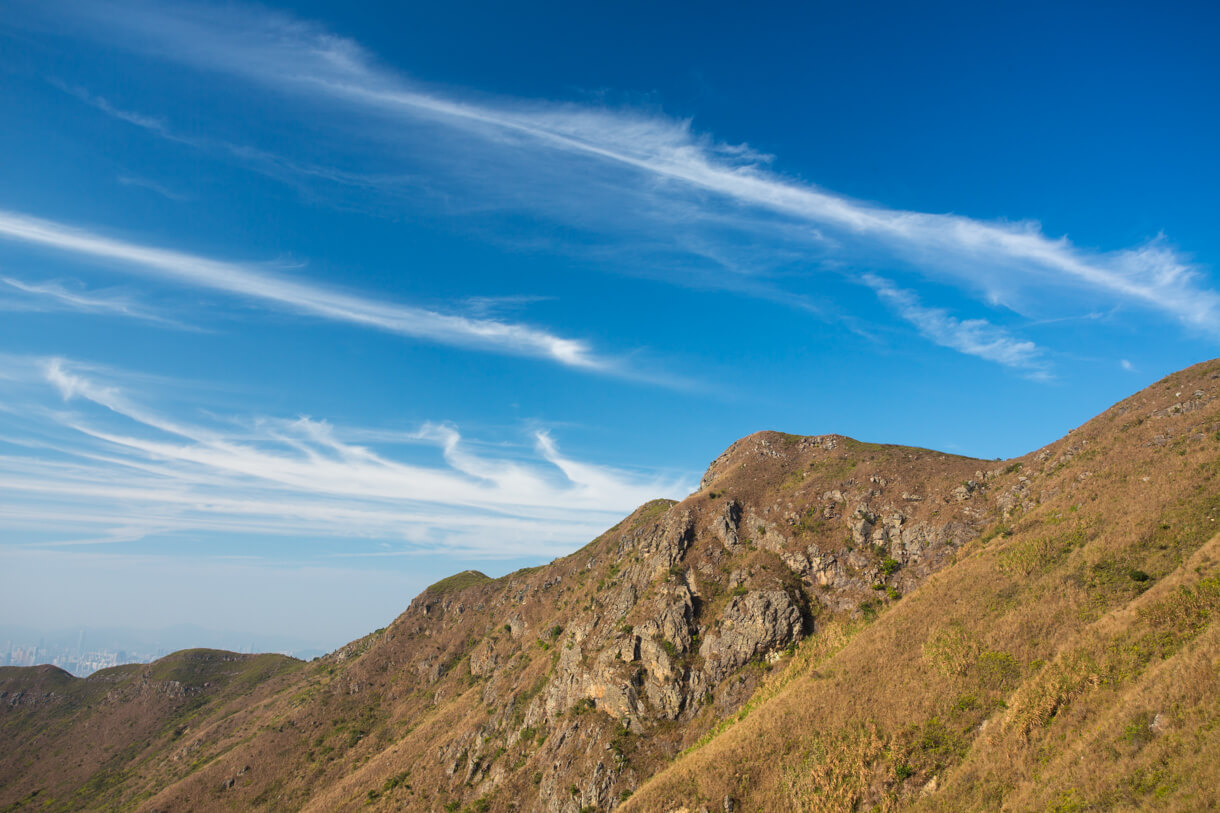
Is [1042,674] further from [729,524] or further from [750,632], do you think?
[729,524]

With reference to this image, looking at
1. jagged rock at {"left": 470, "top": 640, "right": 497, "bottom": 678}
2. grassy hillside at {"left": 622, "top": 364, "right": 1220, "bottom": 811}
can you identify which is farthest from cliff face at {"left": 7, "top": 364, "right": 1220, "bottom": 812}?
jagged rock at {"left": 470, "top": 640, "right": 497, "bottom": 678}

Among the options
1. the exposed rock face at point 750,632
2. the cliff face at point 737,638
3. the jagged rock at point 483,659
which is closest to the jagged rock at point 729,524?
the cliff face at point 737,638

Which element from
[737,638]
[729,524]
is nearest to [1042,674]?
[737,638]

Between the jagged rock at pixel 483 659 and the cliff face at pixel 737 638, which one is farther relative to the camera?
the jagged rock at pixel 483 659

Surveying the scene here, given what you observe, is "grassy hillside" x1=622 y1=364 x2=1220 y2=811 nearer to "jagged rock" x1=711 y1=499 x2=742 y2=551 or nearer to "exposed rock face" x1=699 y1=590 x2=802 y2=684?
"exposed rock face" x1=699 y1=590 x2=802 y2=684

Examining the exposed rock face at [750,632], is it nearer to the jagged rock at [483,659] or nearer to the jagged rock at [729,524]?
the jagged rock at [729,524]

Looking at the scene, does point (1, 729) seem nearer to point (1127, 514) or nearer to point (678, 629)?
point (678, 629)

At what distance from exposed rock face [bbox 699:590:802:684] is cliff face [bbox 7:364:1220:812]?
9.5 inches

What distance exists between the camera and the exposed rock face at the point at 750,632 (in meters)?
68.4

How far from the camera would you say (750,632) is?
Result: 69.6 meters

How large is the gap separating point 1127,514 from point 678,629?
5070cm

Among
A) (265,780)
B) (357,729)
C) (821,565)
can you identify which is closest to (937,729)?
(821,565)

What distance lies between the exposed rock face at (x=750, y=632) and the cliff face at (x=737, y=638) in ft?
0.79

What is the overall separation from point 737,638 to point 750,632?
184 centimetres
